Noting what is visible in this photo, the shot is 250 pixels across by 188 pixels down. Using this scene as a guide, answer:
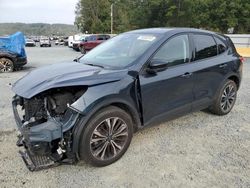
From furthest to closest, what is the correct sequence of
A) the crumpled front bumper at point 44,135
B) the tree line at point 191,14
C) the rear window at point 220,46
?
the tree line at point 191,14, the rear window at point 220,46, the crumpled front bumper at point 44,135

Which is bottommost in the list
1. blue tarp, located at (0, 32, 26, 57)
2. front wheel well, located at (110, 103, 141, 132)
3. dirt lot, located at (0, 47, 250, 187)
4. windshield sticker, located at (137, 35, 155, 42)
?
dirt lot, located at (0, 47, 250, 187)

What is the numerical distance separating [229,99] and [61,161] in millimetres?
3589

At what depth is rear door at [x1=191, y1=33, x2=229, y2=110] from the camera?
15.1 feet

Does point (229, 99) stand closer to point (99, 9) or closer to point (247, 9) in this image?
point (247, 9)

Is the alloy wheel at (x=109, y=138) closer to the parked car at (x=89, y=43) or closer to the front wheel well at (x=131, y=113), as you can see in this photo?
the front wheel well at (x=131, y=113)

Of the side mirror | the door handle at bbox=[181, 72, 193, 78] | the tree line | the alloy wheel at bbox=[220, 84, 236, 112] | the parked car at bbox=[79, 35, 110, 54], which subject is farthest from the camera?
the tree line

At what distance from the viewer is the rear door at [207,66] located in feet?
15.1

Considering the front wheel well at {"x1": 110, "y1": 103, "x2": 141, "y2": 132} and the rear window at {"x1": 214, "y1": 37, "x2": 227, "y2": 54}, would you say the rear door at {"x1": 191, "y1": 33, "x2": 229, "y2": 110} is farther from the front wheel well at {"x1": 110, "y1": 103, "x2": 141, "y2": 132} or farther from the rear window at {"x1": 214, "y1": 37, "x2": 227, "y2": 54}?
the front wheel well at {"x1": 110, "y1": 103, "x2": 141, "y2": 132}

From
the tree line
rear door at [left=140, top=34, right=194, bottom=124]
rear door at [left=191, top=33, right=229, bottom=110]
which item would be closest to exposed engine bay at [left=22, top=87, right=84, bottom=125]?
rear door at [left=140, top=34, right=194, bottom=124]

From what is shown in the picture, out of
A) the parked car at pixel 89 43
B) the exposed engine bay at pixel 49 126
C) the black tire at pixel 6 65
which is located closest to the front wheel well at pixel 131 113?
the exposed engine bay at pixel 49 126

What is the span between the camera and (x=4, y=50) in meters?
11.7

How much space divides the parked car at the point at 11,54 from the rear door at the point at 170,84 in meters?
8.97

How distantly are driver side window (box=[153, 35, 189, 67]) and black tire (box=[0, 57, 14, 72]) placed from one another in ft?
29.4

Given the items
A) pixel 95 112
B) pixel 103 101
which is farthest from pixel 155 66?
pixel 95 112
